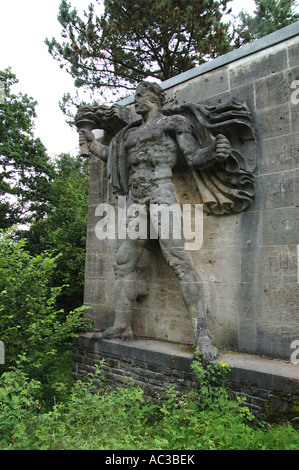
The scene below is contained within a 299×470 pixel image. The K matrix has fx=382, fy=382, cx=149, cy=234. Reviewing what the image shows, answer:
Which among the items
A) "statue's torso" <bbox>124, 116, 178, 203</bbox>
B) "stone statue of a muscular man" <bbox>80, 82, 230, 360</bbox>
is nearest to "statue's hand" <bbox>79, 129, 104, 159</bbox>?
"stone statue of a muscular man" <bbox>80, 82, 230, 360</bbox>

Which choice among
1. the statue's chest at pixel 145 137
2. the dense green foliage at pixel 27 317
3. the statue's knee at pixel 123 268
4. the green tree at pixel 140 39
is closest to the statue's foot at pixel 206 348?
the statue's knee at pixel 123 268

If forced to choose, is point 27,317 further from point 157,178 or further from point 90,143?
point 90,143

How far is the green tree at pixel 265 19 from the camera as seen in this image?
10688mm

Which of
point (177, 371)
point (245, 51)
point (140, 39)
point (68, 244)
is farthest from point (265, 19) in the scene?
point (177, 371)

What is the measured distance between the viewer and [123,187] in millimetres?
5738

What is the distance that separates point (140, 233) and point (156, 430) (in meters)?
2.52

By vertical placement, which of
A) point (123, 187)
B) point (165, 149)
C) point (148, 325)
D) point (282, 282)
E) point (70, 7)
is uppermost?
point (70, 7)

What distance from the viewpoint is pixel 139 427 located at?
3.55 metres

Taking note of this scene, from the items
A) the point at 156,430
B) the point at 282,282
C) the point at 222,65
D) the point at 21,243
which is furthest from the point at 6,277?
the point at 222,65

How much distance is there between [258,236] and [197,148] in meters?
1.43

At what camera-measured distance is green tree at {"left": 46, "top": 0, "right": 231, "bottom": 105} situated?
35.6 feet

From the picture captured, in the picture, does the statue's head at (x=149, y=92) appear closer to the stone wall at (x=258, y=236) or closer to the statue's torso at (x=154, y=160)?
the statue's torso at (x=154, y=160)
